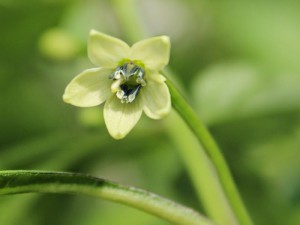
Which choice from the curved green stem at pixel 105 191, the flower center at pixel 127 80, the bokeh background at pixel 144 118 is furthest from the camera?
the bokeh background at pixel 144 118

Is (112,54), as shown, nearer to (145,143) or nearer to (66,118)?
(145,143)

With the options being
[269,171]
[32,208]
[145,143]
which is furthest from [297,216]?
[32,208]

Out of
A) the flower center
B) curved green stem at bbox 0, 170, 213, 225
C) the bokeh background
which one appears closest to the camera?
curved green stem at bbox 0, 170, 213, 225

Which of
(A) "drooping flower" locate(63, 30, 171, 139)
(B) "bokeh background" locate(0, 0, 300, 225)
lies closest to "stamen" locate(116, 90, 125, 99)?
(A) "drooping flower" locate(63, 30, 171, 139)

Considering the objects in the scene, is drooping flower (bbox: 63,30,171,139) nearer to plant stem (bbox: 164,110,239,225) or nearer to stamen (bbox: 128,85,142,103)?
stamen (bbox: 128,85,142,103)

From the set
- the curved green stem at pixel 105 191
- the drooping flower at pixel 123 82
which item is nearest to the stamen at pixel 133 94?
the drooping flower at pixel 123 82

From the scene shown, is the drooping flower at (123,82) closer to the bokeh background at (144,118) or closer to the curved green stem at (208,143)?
the curved green stem at (208,143)
